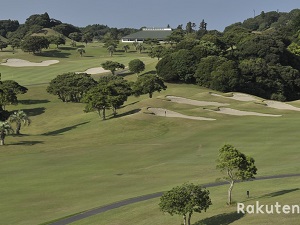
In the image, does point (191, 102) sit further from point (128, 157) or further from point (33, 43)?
point (33, 43)

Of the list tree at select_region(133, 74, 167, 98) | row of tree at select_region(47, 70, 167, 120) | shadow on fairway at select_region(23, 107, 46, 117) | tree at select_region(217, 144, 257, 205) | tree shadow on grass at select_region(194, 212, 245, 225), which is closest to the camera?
tree shadow on grass at select_region(194, 212, 245, 225)

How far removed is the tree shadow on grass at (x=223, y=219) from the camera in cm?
3266

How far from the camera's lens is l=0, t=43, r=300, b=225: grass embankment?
42.9 meters

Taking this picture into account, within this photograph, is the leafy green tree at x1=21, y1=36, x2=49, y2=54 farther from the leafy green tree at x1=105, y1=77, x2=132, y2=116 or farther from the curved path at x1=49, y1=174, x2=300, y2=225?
the curved path at x1=49, y1=174, x2=300, y2=225

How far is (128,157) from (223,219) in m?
31.7

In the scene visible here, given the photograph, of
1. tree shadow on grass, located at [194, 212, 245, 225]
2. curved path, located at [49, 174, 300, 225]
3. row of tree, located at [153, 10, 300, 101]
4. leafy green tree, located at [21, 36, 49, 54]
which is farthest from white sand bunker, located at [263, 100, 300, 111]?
leafy green tree, located at [21, 36, 49, 54]

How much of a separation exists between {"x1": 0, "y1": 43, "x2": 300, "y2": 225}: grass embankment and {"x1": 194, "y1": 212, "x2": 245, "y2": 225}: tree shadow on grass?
1.13 metres

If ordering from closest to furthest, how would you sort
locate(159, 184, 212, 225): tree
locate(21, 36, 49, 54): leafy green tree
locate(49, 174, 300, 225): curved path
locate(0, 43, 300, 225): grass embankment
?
locate(159, 184, 212, 225): tree → locate(49, 174, 300, 225): curved path → locate(0, 43, 300, 225): grass embankment → locate(21, 36, 49, 54): leafy green tree

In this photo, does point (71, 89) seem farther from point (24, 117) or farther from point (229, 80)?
point (229, 80)

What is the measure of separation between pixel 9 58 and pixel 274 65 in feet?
370

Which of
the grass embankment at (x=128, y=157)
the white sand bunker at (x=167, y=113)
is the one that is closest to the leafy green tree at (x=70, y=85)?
the grass embankment at (x=128, y=157)

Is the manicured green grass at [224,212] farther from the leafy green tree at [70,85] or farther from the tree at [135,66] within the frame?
the tree at [135,66]

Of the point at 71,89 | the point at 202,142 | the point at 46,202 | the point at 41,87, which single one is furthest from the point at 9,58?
the point at 46,202

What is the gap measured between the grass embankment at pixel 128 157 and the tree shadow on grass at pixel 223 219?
1.13 m
